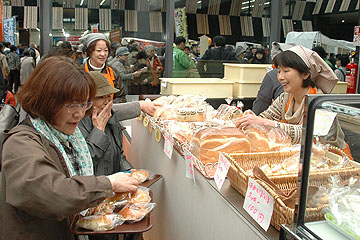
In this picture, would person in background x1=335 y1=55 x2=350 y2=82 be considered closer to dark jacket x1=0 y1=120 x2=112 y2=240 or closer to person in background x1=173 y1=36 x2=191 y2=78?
person in background x1=173 y1=36 x2=191 y2=78

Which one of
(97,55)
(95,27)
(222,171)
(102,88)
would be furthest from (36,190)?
(95,27)

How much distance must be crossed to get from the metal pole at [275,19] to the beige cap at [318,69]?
4608mm

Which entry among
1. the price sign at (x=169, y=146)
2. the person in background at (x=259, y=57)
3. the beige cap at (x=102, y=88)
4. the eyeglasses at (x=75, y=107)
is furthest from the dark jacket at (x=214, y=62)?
the eyeglasses at (x=75, y=107)

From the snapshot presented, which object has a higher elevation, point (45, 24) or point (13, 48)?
point (45, 24)

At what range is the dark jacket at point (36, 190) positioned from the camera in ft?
4.00

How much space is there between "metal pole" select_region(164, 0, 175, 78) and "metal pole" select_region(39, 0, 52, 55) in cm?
185

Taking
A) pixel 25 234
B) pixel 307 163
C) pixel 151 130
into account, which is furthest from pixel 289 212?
pixel 151 130

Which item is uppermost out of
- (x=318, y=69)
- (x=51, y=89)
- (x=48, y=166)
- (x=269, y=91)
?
(x=318, y=69)

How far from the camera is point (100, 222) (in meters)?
1.49

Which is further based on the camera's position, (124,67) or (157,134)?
(124,67)

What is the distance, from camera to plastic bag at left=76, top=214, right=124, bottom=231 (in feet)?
4.86

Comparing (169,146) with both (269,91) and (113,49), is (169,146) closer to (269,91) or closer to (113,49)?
(269,91)

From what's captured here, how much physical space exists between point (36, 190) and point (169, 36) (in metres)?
5.16

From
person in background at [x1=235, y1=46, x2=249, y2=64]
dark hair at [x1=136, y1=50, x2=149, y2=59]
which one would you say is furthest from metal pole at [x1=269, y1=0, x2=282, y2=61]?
dark hair at [x1=136, y1=50, x2=149, y2=59]
